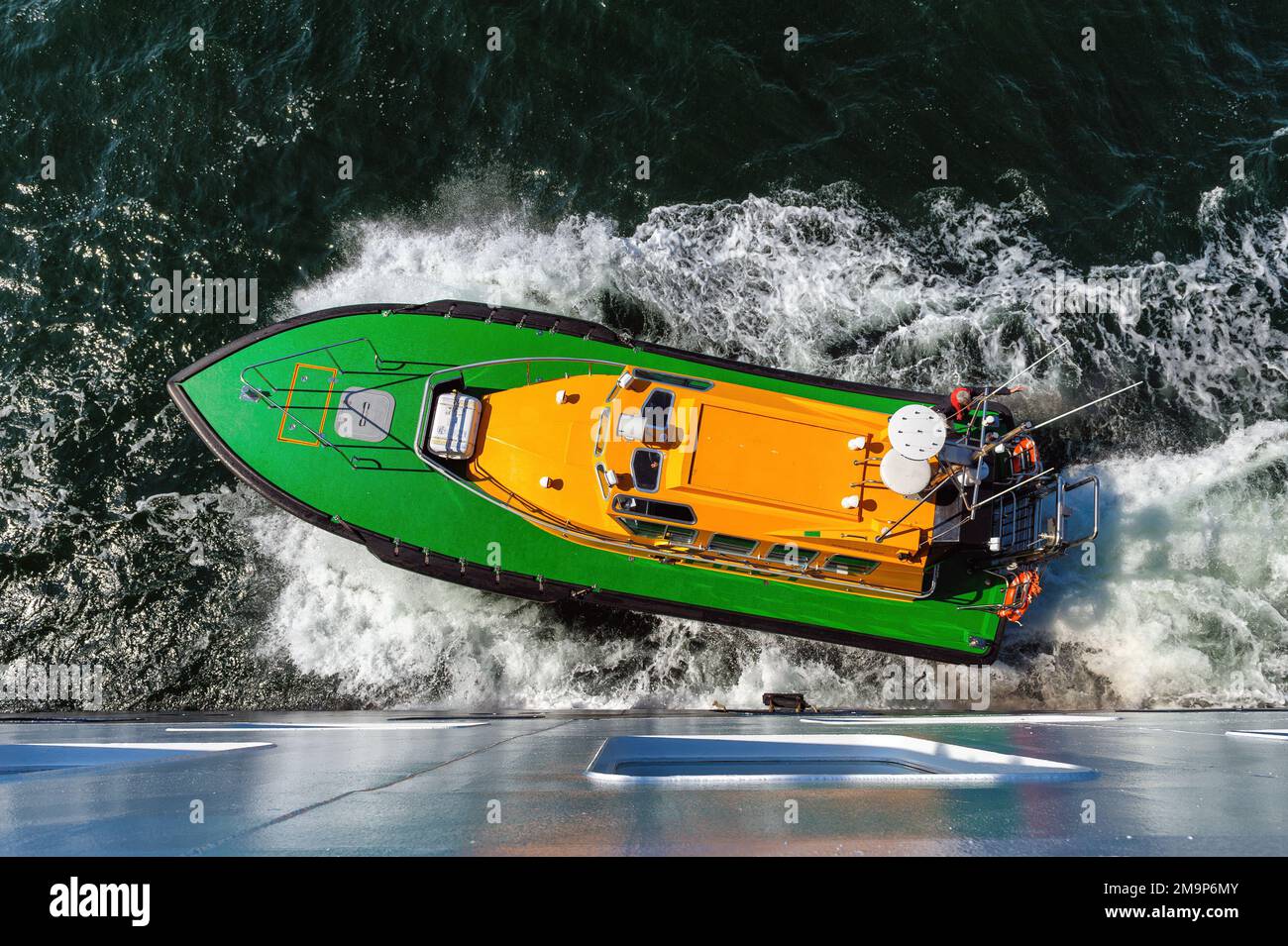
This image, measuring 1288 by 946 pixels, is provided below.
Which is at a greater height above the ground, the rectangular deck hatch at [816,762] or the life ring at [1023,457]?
the life ring at [1023,457]

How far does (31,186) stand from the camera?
13.8 m

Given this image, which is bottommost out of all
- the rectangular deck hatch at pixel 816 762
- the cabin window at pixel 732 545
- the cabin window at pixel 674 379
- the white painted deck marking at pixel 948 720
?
the white painted deck marking at pixel 948 720

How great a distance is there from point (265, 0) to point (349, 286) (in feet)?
19.1

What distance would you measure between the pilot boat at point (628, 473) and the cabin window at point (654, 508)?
0.08 feet

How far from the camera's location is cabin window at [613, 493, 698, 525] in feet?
32.4

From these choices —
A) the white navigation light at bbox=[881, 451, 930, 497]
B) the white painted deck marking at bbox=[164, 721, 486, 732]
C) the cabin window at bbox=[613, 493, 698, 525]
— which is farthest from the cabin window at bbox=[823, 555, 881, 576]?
the white painted deck marking at bbox=[164, 721, 486, 732]

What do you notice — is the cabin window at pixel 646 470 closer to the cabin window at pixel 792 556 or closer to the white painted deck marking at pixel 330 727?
the cabin window at pixel 792 556

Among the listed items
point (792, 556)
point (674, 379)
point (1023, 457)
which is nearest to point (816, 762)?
point (792, 556)

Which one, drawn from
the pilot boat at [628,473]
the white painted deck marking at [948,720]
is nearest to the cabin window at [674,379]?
the pilot boat at [628,473]

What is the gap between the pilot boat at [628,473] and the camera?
32.3 feet

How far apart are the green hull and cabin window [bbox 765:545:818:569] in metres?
0.72

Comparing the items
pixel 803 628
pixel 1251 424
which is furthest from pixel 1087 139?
pixel 803 628

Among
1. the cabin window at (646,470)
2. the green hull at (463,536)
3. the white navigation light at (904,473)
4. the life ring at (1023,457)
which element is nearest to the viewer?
the white navigation light at (904,473)

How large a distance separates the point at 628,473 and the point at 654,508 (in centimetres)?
54
